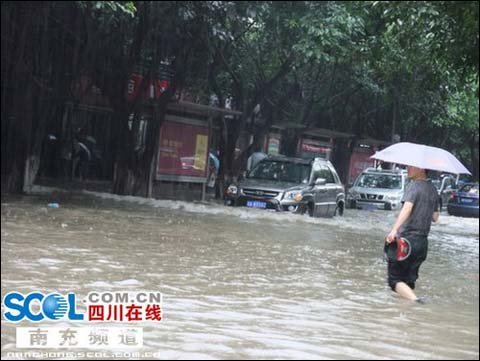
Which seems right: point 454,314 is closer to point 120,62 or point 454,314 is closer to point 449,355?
point 449,355

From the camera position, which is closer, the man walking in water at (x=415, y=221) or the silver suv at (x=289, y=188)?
the man walking in water at (x=415, y=221)

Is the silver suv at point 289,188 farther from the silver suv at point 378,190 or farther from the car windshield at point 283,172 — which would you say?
the silver suv at point 378,190

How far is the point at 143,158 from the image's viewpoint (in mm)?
17547

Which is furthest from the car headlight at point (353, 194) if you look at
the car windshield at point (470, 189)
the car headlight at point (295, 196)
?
the car headlight at point (295, 196)

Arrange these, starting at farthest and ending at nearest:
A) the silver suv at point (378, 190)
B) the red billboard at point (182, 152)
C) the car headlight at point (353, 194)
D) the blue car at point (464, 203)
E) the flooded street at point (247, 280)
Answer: the blue car at point (464, 203) → the car headlight at point (353, 194) → the silver suv at point (378, 190) → the red billboard at point (182, 152) → the flooded street at point (247, 280)

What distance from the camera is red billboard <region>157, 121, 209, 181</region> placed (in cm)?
1847

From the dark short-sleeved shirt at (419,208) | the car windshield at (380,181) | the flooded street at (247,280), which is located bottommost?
the flooded street at (247,280)

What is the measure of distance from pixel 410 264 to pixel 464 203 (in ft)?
57.7

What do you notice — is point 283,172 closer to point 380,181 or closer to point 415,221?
point 380,181

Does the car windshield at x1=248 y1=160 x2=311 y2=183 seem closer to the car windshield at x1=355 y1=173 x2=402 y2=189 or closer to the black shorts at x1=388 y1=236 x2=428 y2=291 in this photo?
the car windshield at x1=355 y1=173 x2=402 y2=189

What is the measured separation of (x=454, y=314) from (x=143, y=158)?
486 inches

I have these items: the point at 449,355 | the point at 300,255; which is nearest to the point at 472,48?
the point at 300,255

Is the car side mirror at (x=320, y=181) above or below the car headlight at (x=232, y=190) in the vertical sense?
above

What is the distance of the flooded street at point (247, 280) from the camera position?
4859 millimetres
